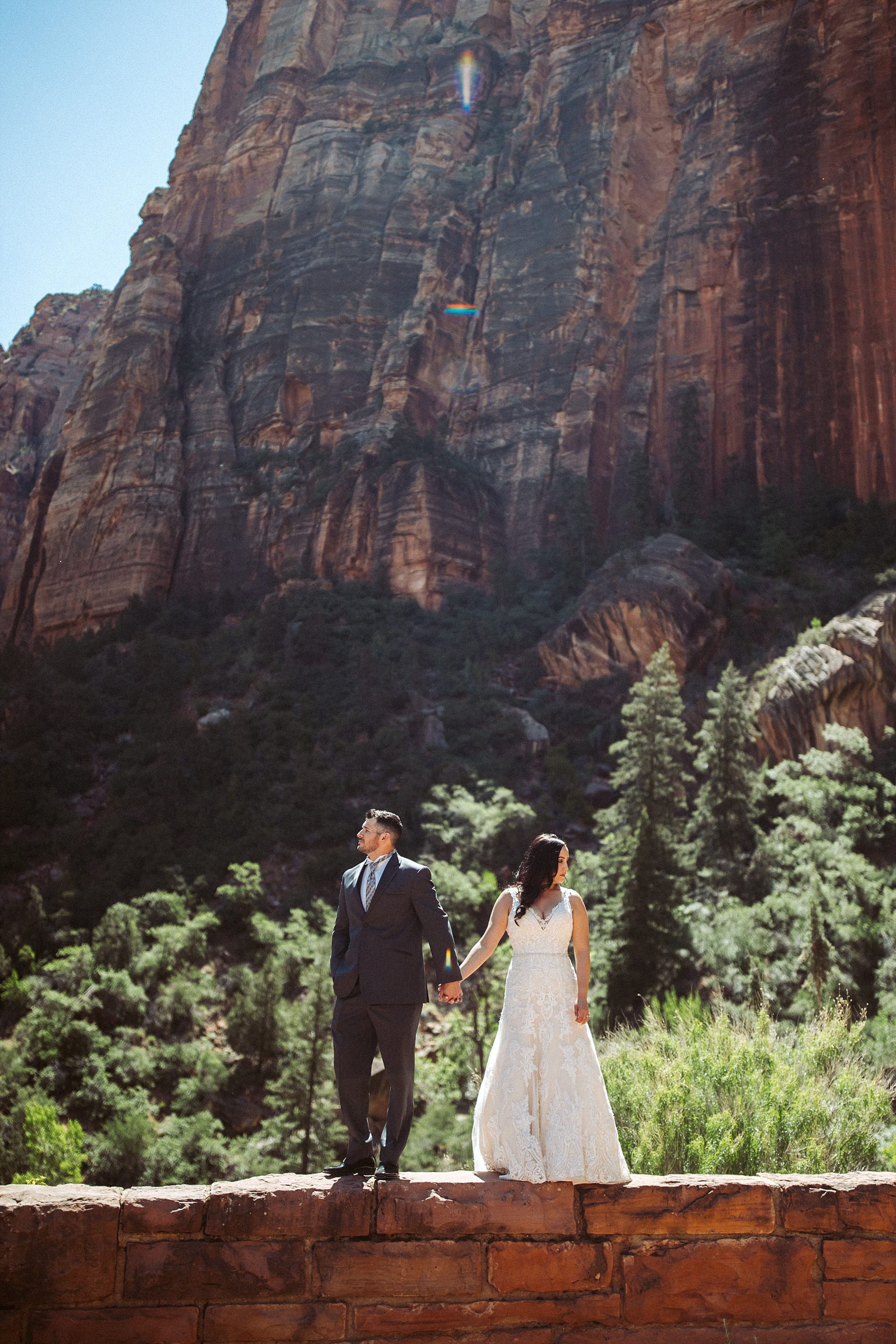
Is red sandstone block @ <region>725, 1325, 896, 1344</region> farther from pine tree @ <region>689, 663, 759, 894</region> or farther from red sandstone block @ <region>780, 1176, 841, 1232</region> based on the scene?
pine tree @ <region>689, 663, 759, 894</region>

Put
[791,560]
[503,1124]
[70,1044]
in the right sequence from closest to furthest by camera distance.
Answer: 1. [503,1124]
2. [70,1044]
3. [791,560]

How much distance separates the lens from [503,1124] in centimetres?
431

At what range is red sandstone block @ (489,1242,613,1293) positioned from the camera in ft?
13.3

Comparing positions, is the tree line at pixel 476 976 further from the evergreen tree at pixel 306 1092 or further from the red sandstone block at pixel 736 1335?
the red sandstone block at pixel 736 1335

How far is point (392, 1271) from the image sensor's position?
3.99 m

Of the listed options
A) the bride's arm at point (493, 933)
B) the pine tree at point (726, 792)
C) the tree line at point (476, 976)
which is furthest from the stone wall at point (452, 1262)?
the pine tree at point (726, 792)


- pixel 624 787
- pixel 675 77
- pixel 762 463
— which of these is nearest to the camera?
pixel 624 787

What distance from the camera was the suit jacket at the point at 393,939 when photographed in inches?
176

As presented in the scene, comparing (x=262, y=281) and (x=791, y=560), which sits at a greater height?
(x=262, y=281)

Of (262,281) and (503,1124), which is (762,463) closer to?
(262,281)

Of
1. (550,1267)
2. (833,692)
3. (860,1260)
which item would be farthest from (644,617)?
(550,1267)

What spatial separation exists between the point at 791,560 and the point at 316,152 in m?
38.7

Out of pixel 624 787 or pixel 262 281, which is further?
pixel 262 281

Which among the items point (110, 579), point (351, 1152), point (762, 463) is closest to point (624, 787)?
point (762, 463)
